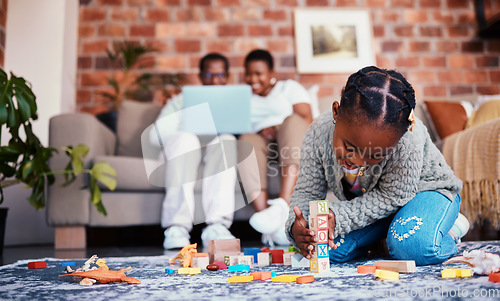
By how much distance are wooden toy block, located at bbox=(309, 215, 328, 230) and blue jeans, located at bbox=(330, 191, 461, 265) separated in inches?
9.3

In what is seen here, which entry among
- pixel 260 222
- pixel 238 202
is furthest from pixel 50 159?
pixel 260 222

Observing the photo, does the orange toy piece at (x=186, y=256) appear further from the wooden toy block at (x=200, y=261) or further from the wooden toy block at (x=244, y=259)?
the wooden toy block at (x=244, y=259)

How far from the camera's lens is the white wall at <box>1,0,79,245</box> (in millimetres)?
2457

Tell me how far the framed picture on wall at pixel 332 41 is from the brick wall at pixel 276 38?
60 millimetres

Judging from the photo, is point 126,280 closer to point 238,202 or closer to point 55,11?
point 238,202

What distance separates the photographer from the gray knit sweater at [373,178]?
1074 mm

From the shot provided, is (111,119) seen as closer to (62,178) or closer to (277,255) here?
(62,178)

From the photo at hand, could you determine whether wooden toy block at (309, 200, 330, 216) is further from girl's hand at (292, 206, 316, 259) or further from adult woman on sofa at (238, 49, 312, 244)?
adult woman on sofa at (238, 49, 312, 244)

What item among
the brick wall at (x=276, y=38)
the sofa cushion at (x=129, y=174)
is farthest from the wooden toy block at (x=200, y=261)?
the brick wall at (x=276, y=38)

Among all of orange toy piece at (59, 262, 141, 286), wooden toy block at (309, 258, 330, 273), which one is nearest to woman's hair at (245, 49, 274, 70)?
wooden toy block at (309, 258, 330, 273)

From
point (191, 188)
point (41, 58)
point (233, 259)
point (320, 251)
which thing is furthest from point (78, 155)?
point (320, 251)

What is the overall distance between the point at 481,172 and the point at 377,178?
2.74 feet

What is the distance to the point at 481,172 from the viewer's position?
1.70 m

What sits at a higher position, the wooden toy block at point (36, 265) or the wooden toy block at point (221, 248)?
the wooden toy block at point (221, 248)
